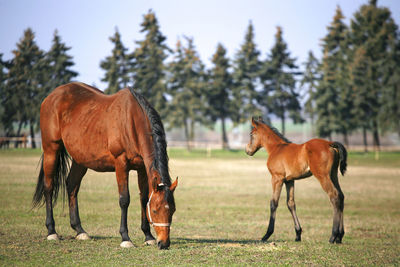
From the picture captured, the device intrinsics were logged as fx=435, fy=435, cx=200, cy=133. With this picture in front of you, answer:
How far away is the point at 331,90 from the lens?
60.5 meters

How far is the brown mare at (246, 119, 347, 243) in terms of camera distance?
27.9 ft

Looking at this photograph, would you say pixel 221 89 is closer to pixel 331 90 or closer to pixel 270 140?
pixel 331 90

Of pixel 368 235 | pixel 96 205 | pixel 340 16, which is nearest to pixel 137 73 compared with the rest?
pixel 340 16

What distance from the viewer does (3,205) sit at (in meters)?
13.4

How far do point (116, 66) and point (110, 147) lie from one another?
5522 cm

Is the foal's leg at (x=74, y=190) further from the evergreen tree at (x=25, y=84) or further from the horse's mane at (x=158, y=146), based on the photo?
the evergreen tree at (x=25, y=84)

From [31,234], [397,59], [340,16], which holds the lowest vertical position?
[31,234]

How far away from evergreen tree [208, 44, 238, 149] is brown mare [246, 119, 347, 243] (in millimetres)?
54981

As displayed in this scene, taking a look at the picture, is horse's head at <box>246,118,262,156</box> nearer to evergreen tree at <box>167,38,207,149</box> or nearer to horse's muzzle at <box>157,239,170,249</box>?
horse's muzzle at <box>157,239,170,249</box>

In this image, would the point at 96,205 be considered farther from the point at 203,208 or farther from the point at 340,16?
the point at 340,16

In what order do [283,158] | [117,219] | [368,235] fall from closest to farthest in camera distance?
[283,158], [368,235], [117,219]

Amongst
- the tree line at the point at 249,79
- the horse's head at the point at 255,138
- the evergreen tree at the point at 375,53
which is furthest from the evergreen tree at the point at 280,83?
the horse's head at the point at 255,138

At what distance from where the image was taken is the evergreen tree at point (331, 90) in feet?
197

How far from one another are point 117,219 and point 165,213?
573 centimetres
